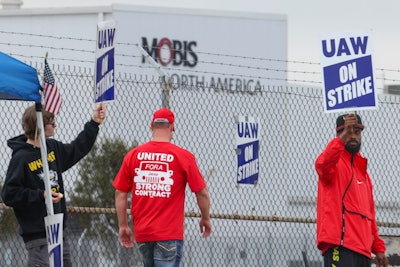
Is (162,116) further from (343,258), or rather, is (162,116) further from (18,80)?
(343,258)

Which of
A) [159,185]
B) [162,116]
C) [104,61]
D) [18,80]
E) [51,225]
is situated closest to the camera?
[51,225]

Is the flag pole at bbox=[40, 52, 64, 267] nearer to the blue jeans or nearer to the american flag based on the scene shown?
the american flag

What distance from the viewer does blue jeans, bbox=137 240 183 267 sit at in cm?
928

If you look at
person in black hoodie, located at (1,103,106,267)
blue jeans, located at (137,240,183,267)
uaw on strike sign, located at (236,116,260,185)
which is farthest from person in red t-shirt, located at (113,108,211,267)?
uaw on strike sign, located at (236,116,260,185)

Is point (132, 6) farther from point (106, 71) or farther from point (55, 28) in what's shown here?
point (106, 71)

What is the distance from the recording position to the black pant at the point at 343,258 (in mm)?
9289

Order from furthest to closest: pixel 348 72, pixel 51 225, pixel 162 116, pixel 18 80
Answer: pixel 348 72 < pixel 162 116 < pixel 18 80 < pixel 51 225

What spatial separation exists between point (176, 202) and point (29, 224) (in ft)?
3.59

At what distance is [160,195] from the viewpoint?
9281mm

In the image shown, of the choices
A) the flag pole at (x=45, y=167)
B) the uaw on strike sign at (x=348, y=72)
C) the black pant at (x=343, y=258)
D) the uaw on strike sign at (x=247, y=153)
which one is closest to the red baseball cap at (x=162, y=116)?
the flag pole at (x=45, y=167)

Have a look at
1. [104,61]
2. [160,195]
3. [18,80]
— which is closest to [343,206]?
[160,195]

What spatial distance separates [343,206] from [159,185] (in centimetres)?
137

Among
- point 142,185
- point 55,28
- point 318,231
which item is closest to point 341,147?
point 318,231

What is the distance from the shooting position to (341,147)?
29.7 ft
